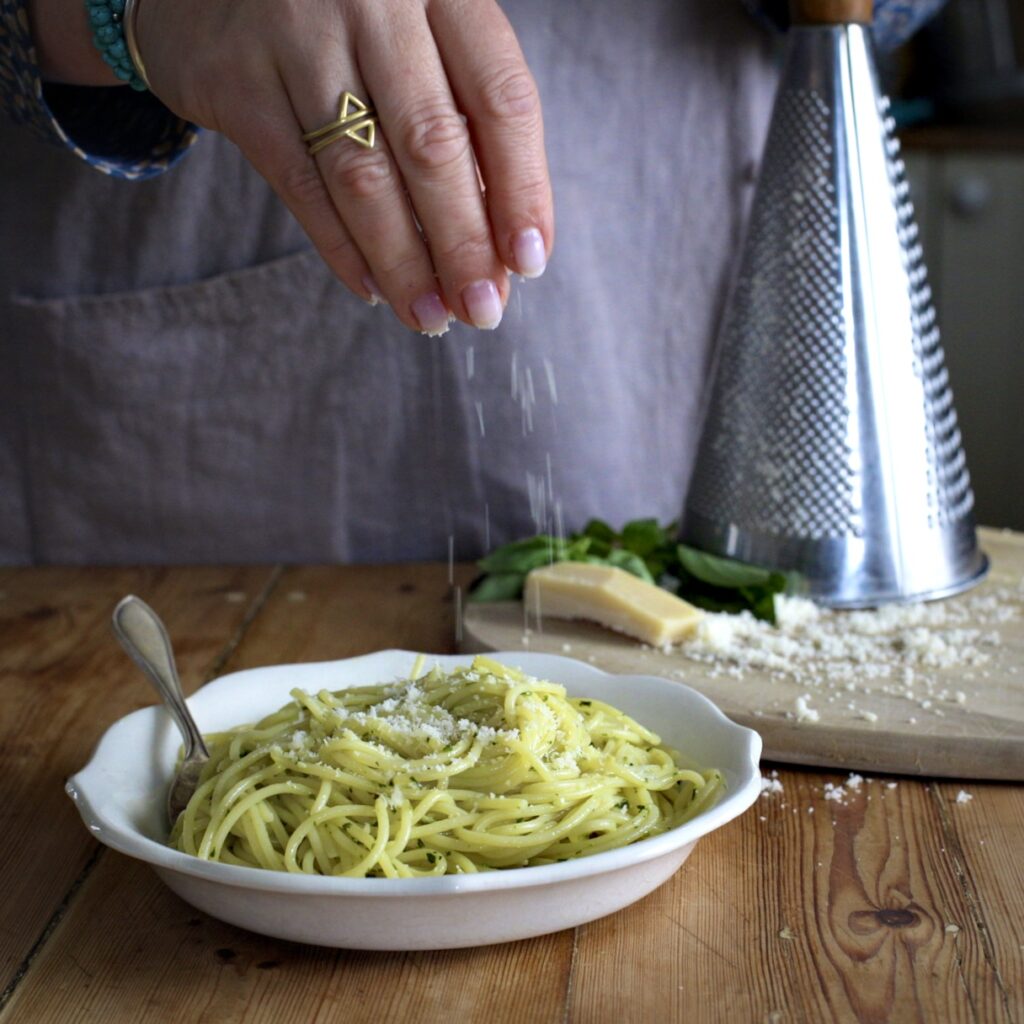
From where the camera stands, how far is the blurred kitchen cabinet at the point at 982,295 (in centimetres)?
289

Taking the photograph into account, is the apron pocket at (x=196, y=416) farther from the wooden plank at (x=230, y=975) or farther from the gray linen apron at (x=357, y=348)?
the wooden plank at (x=230, y=975)

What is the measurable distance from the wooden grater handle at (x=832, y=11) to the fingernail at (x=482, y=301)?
608mm

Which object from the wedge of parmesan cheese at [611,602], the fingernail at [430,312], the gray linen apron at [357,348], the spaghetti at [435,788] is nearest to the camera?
the spaghetti at [435,788]

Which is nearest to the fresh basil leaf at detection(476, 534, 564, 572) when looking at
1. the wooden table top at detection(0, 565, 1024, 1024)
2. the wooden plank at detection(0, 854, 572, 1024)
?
the wooden table top at detection(0, 565, 1024, 1024)

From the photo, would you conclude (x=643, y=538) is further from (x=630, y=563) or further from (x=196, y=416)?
(x=196, y=416)

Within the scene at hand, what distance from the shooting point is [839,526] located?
134 cm

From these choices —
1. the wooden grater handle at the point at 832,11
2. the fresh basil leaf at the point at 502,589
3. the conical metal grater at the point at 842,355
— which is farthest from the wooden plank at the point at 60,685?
the wooden grater handle at the point at 832,11

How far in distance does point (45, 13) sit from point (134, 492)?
65 cm

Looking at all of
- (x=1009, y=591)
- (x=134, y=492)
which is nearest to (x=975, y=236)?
(x=1009, y=591)

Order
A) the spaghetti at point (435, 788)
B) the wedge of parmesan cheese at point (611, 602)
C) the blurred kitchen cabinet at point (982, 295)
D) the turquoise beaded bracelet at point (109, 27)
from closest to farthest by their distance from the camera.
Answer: the spaghetti at point (435, 788) → the turquoise beaded bracelet at point (109, 27) → the wedge of parmesan cheese at point (611, 602) → the blurred kitchen cabinet at point (982, 295)

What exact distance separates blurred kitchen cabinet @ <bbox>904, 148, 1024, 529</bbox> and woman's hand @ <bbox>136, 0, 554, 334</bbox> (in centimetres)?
226

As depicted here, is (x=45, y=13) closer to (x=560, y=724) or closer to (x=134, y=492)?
(x=134, y=492)

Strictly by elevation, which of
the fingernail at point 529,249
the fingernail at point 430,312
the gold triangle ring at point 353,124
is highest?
the gold triangle ring at point 353,124

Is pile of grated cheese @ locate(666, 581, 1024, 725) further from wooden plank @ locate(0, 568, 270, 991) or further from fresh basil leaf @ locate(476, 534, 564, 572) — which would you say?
wooden plank @ locate(0, 568, 270, 991)
